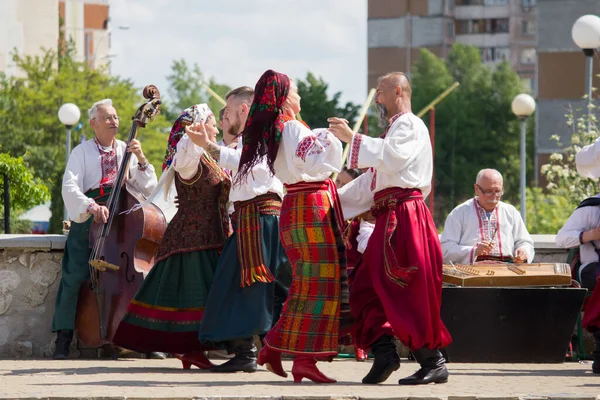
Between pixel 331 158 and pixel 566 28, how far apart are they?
2586 inches

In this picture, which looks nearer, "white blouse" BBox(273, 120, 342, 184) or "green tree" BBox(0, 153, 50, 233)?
"white blouse" BBox(273, 120, 342, 184)

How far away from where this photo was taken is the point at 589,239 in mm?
10789

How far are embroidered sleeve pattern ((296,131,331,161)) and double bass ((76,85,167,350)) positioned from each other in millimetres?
1999

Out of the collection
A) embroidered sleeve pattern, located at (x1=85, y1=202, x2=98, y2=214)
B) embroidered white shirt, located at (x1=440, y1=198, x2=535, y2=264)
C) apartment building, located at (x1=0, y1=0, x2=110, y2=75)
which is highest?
apartment building, located at (x1=0, y1=0, x2=110, y2=75)

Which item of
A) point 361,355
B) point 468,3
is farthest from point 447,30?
point 361,355

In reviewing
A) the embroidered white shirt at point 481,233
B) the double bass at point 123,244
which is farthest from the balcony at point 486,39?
the double bass at point 123,244

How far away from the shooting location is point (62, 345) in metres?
11.4

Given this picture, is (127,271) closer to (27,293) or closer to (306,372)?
(27,293)

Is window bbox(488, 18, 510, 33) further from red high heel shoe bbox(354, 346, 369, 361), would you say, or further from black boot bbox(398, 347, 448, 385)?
black boot bbox(398, 347, 448, 385)

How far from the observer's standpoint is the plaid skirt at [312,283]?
9148mm

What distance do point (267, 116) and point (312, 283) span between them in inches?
42.2

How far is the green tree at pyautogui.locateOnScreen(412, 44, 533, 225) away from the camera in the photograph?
8938 centimetres

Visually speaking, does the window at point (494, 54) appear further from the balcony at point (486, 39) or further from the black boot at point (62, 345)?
the black boot at point (62, 345)

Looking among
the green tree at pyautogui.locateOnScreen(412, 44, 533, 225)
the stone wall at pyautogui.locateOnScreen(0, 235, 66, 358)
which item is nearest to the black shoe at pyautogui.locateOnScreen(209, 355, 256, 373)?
the stone wall at pyautogui.locateOnScreen(0, 235, 66, 358)
